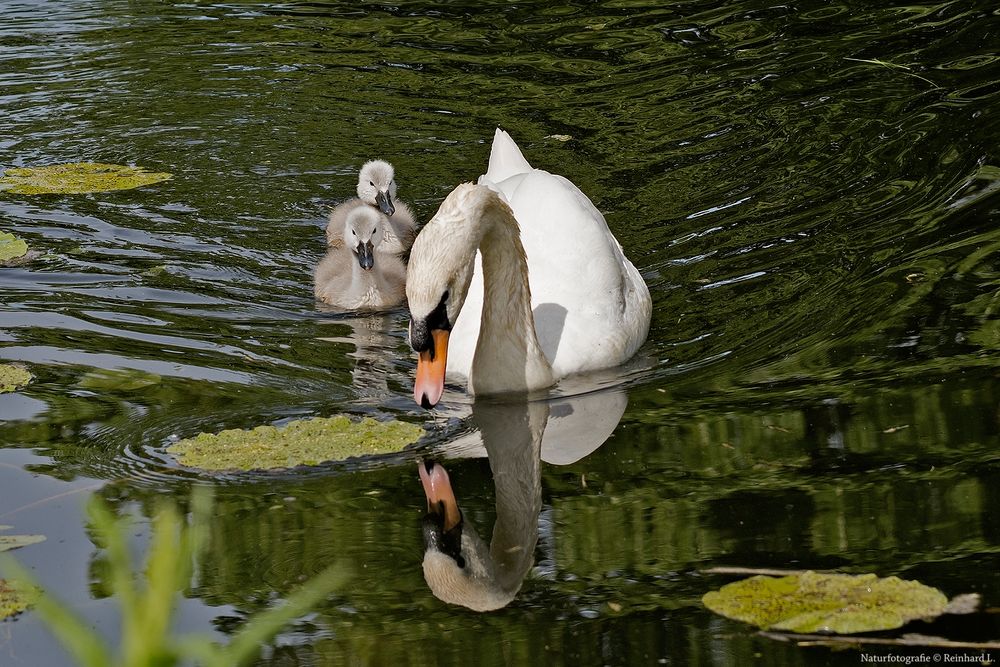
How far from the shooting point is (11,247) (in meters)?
7.86

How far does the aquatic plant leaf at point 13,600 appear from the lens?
12.8 ft

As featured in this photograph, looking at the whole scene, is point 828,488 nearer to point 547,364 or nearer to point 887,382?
point 887,382

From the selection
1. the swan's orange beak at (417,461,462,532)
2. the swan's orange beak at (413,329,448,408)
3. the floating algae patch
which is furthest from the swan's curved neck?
the swan's orange beak at (417,461,462,532)

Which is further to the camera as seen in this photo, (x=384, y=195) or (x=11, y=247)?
(x=384, y=195)

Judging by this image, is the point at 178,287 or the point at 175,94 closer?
the point at 178,287

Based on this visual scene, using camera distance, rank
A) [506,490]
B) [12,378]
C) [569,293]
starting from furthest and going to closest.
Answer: [569,293] → [12,378] → [506,490]

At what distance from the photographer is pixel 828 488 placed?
175 inches

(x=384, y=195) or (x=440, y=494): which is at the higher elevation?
(x=384, y=195)

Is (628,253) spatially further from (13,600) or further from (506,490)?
(13,600)

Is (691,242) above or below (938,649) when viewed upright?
above

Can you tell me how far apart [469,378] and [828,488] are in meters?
1.98

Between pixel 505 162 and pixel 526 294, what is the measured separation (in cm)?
192

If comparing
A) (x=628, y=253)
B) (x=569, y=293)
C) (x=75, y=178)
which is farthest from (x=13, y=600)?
(x=75, y=178)

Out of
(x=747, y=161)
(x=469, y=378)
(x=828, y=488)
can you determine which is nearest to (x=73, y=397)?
(x=469, y=378)
